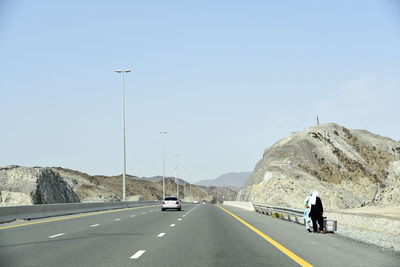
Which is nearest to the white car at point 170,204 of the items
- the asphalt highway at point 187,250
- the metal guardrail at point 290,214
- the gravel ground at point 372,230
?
the metal guardrail at point 290,214

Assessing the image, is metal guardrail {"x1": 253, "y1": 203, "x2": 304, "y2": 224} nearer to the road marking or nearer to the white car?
the white car

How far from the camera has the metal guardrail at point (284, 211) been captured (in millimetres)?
27689

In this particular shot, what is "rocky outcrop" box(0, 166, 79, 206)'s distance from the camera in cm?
6456

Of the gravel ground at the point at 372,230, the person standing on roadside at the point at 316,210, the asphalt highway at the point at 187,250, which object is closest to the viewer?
the asphalt highway at the point at 187,250

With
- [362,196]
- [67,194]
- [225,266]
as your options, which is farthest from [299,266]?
[362,196]

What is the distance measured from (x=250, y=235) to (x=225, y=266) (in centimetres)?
823

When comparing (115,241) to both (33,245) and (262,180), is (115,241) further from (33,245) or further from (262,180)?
(262,180)

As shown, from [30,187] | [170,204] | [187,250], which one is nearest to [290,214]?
[187,250]

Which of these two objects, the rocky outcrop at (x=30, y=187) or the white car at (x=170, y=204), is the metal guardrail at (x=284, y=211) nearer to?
the white car at (x=170, y=204)

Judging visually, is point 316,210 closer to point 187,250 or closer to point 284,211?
point 187,250

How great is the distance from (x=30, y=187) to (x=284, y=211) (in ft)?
146

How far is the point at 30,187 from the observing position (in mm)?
68188

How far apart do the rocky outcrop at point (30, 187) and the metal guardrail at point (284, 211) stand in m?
30.8

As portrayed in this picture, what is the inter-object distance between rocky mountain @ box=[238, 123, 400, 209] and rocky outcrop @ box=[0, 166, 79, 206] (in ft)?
128
